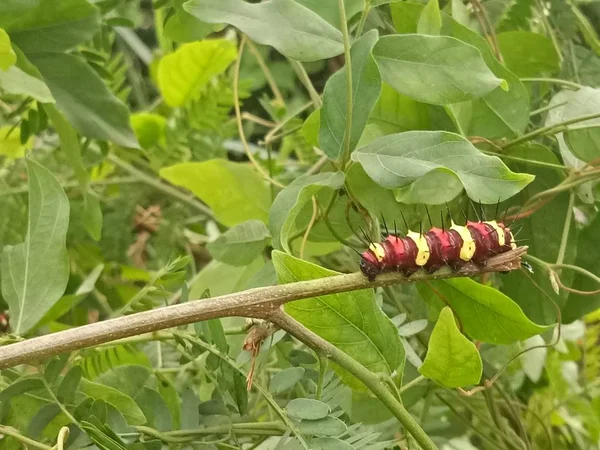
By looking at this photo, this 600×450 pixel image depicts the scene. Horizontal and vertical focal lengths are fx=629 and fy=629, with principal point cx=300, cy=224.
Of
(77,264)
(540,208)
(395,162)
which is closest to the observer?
(395,162)

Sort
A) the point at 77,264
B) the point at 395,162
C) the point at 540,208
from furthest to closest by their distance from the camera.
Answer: the point at 77,264 < the point at 540,208 < the point at 395,162

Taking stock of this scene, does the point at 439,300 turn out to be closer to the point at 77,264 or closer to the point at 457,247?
the point at 457,247

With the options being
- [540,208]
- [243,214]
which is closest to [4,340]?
[243,214]

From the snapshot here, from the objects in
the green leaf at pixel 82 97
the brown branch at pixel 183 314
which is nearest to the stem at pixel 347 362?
the brown branch at pixel 183 314

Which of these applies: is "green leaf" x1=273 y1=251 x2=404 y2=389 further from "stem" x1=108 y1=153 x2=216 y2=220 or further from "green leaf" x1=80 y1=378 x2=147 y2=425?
"stem" x1=108 y1=153 x2=216 y2=220

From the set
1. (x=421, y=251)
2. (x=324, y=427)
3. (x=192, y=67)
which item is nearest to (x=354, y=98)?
(x=421, y=251)

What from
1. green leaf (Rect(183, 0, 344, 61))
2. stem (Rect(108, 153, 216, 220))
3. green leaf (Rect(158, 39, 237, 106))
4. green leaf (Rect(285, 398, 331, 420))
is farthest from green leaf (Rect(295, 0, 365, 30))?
stem (Rect(108, 153, 216, 220))
